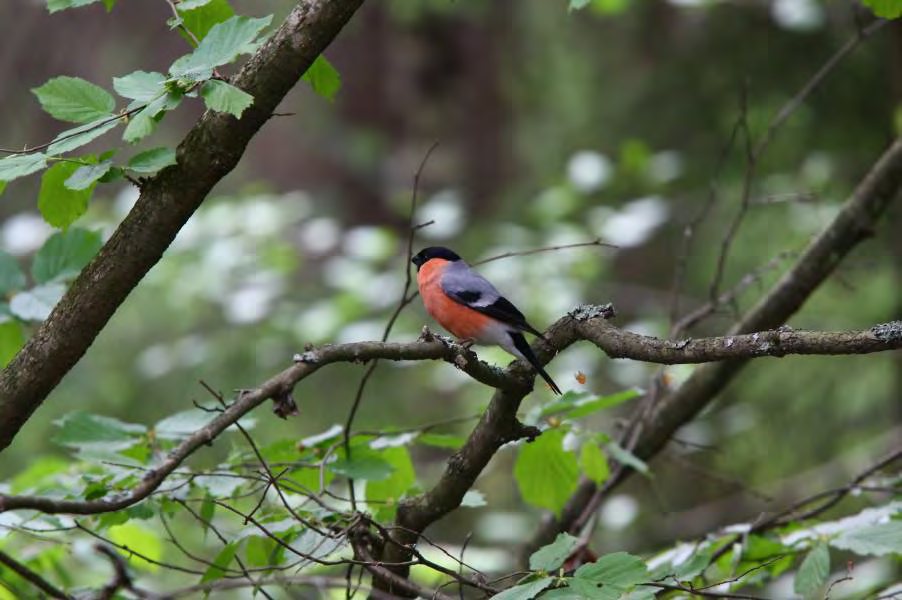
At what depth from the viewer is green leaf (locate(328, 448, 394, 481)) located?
7.49 feet

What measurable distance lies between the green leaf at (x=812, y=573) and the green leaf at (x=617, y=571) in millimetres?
578

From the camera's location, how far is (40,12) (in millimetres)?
6703

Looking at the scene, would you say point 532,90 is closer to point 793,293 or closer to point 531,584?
point 793,293

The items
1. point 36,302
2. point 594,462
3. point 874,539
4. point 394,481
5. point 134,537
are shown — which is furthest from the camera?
point 134,537

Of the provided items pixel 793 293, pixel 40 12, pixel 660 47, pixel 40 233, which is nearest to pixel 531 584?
pixel 793 293

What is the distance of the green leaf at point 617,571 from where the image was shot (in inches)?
69.7

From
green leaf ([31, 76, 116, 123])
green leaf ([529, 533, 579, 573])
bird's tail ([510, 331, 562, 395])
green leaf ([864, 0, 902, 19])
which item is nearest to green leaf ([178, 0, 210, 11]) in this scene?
green leaf ([31, 76, 116, 123])

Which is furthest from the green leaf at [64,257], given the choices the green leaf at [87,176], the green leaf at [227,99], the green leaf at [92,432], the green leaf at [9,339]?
the green leaf at [227,99]

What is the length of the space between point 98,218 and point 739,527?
185 inches

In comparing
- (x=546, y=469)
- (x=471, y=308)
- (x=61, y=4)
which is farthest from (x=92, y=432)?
(x=471, y=308)

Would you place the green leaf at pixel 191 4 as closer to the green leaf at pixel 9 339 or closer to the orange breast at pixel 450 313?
the green leaf at pixel 9 339

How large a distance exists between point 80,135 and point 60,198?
0.68 feet

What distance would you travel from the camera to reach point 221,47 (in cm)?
185

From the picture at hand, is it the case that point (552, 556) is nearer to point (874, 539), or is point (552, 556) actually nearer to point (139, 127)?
point (874, 539)
